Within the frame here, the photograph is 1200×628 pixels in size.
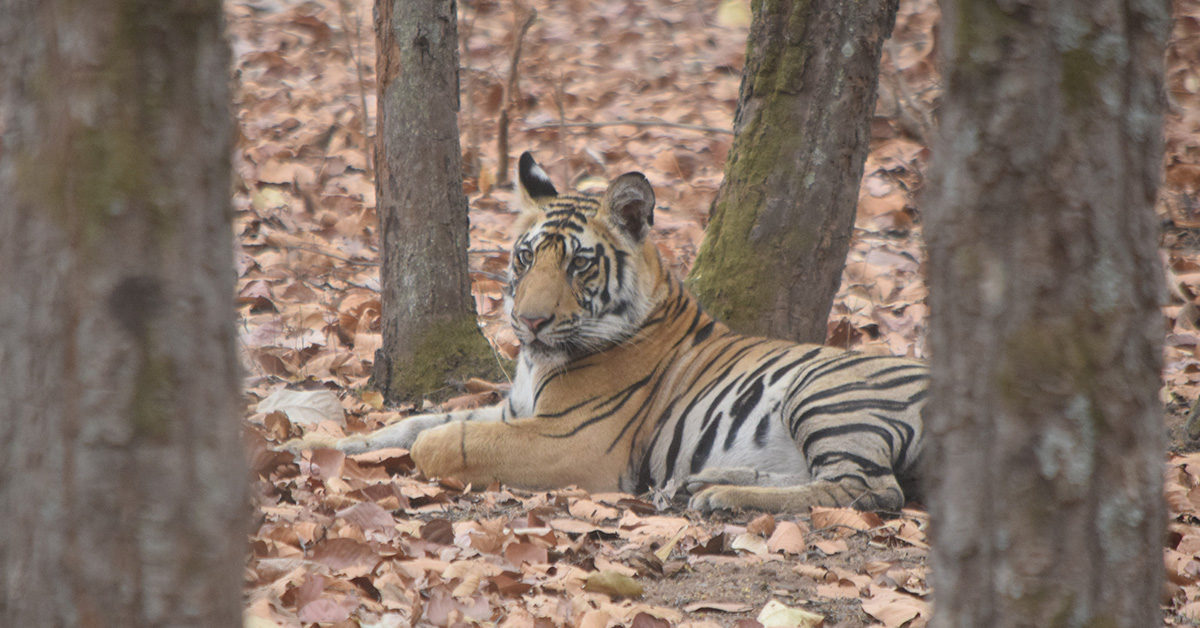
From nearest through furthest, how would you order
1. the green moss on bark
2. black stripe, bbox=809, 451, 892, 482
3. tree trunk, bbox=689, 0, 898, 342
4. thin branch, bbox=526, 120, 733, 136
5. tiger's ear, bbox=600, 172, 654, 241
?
1. black stripe, bbox=809, 451, 892, 482
2. tiger's ear, bbox=600, 172, 654, 241
3. tree trunk, bbox=689, 0, 898, 342
4. the green moss on bark
5. thin branch, bbox=526, 120, 733, 136

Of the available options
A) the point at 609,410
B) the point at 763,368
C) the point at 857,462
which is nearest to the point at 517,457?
the point at 609,410

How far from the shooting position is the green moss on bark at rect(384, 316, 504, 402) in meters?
5.39

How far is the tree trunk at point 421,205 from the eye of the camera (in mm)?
5160

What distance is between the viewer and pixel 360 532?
3.19 meters

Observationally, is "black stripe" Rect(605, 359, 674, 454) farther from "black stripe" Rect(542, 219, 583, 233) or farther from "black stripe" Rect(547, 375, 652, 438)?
"black stripe" Rect(542, 219, 583, 233)

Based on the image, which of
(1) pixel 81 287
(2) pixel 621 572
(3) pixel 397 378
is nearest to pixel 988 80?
(1) pixel 81 287

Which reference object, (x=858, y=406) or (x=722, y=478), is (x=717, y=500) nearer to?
(x=722, y=478)

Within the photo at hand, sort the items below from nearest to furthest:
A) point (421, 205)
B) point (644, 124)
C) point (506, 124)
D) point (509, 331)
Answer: point (421, 205) → point (509, 331) → point (506, 124) → point (644, 124)

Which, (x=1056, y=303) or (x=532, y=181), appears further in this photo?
(x=532, y=181)

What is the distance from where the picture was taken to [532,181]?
17.2 ft

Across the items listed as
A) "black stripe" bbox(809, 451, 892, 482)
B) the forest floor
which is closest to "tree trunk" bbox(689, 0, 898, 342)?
"black stripe" bbox(809, 451, 892, 482)

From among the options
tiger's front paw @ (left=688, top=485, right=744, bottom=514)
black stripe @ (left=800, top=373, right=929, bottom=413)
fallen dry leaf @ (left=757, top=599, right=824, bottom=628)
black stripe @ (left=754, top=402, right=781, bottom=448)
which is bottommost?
fallen dry leaf @ (left=757, top=599, right=824, bottom=628)

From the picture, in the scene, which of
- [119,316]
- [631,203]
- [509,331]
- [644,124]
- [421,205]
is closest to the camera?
[119,316]

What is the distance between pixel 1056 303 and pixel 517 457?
3.19m
